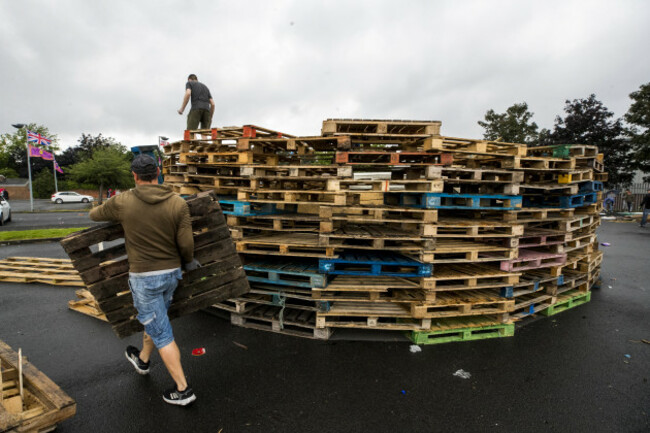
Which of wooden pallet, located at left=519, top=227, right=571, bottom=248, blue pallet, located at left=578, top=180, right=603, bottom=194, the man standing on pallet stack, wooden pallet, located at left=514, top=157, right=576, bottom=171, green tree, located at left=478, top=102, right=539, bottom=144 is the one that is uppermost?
green tree, located at left=478, top=102, right=539, bottom=144

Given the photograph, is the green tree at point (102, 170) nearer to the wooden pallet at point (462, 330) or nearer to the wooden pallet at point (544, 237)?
the wooden pallet at point (462, 330)

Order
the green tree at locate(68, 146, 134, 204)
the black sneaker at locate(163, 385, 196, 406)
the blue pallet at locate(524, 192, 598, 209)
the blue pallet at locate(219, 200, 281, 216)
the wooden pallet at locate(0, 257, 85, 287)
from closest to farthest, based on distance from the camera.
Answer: the black sneaker at locate(163, 385, 196, 406)
the blue pallet at locate(219, 200, 281, 216)
the blue pallet at locate(524, 192, 598, 209)
the wooden pallet at locate(0, 257, 85, 287)
the green tree at locate(68, 146, 134, 204)

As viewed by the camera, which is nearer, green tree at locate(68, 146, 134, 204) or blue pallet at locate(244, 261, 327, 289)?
blue pallet at locate(244, 261, 327, 289)

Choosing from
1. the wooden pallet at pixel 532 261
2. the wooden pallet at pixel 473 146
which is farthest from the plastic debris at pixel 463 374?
the wooden pallet at pixel 473 146

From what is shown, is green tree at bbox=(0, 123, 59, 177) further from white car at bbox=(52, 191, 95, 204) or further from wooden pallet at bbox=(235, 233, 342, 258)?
wooden pallet at bbox=(235, 233, 342, 258)

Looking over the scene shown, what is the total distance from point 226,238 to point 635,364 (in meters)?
5.35

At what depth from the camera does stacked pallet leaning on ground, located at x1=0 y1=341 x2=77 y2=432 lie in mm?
2125

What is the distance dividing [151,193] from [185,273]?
1.01 m

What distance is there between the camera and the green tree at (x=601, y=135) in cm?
2170

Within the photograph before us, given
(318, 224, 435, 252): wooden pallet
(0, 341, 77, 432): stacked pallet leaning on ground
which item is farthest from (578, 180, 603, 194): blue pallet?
(0, 341, 77, 432): stacked pallet leaning on ground

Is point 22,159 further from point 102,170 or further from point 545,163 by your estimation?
point 545,163

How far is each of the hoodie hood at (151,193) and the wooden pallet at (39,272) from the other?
4628 millimetres

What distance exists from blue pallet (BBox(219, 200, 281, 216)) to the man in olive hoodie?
1349 mm

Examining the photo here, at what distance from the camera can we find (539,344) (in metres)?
3.88
